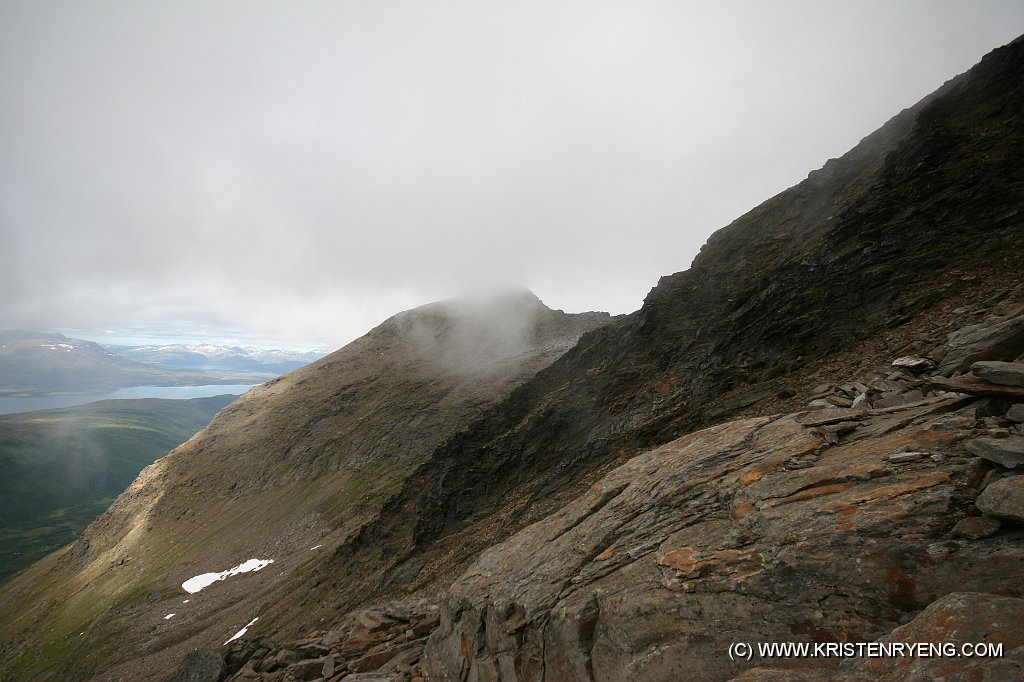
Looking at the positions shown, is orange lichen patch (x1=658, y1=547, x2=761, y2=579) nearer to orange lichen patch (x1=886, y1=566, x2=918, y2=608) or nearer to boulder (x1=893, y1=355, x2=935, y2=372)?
orange lichen patch (x1=886, y1=566, x2=918, y2=608)

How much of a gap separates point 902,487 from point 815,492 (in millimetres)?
1984

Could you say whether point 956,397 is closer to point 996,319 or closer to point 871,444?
point 871,444

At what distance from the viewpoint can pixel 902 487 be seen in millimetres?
10047

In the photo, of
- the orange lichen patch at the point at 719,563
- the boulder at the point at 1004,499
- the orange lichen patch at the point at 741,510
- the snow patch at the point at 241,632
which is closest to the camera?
the boulder at the point at 1004,499

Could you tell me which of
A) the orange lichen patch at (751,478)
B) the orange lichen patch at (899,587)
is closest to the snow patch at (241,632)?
the orange lichen patch at (751,478)

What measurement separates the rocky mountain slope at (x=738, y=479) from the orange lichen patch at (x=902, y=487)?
0.17 feet

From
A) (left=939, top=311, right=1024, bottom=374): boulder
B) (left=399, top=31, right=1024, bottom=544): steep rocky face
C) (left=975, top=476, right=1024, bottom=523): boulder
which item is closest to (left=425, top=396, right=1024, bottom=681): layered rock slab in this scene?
(left=975, top=476, right=1024, bottom=523): boulder

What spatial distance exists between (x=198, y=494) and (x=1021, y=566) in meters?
130

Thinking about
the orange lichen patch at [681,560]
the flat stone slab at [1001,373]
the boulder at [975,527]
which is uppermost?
the flat stone slab at [1001,373]

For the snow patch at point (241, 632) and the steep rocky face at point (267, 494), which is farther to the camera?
the steep rocky face at point (267, 494)

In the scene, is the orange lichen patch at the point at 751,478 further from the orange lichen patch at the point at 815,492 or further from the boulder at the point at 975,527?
the boulder at the point at 975,527

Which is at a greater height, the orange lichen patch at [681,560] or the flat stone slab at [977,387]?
the flat stone slab at [977,387]

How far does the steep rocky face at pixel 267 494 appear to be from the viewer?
195 feet

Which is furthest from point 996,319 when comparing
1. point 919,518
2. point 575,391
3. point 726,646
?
point 575,391
